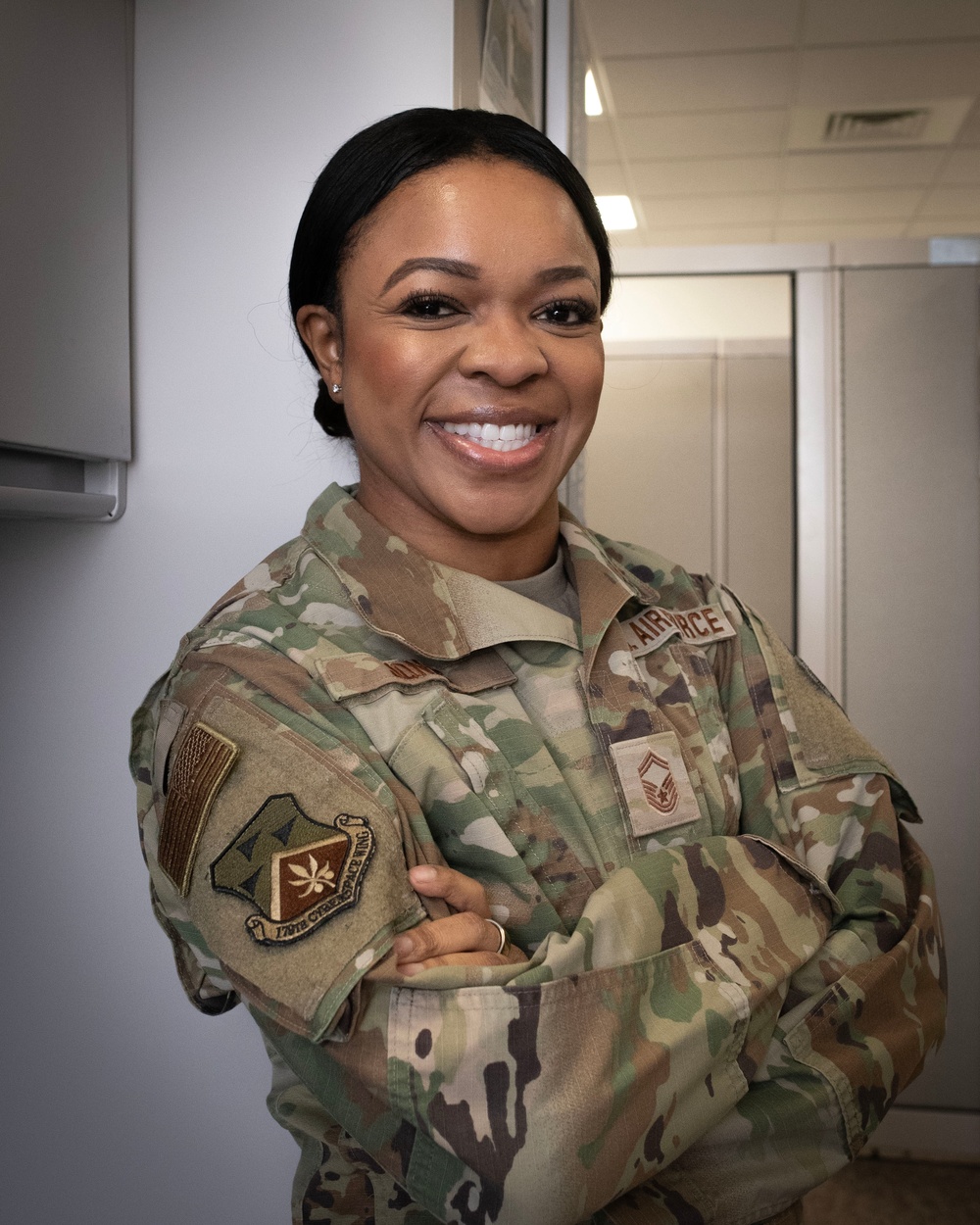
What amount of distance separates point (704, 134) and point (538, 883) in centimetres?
435

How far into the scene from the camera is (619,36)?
12.3 feet

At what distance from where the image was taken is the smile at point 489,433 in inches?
38.6

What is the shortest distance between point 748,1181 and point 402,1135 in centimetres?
30

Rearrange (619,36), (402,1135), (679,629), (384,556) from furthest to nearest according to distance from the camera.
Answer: (619,36), (679,629), (384,556), (402,1135)

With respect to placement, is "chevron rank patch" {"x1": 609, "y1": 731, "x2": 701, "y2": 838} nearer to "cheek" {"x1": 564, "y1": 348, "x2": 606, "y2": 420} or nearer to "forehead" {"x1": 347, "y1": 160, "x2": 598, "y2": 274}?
"cheek" {"x1": 564, "y1": 348, "x2": 606, "y2": 420}

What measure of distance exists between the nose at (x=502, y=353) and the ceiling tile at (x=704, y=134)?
3.89 metres

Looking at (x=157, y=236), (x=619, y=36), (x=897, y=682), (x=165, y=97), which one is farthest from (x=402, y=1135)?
(x=619, y=36)

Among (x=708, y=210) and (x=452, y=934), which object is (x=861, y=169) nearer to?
(x=708, y=210)

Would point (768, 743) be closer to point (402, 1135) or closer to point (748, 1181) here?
point (748, 1181)

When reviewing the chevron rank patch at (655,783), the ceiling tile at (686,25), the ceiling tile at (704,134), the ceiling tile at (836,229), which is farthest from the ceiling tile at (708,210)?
the chevron rank patch at (655,783)

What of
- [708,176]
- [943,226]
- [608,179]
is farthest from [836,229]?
[608,179]

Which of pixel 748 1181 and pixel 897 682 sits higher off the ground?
pixel 897 682

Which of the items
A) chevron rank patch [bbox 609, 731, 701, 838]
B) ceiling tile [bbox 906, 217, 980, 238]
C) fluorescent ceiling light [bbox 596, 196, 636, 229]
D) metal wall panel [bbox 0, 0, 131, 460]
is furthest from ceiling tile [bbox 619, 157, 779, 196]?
chevron rank patch [bbox 609, 731, 701, 838]

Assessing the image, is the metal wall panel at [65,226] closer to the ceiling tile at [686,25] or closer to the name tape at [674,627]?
the name tape at [674,627]
